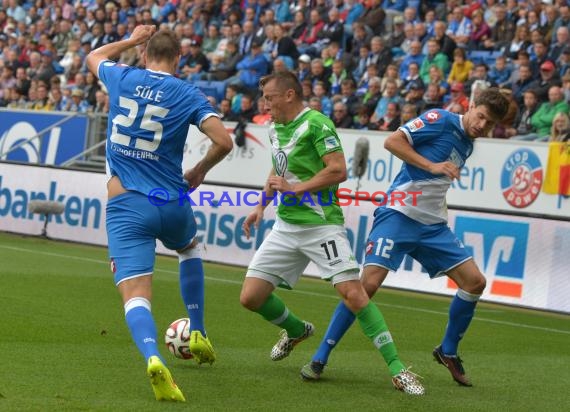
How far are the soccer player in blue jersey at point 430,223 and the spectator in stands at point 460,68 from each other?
37.5 ft

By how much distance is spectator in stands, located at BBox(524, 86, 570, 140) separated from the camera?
17.6 m

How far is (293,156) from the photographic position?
791 cm

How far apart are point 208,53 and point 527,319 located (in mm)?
13869

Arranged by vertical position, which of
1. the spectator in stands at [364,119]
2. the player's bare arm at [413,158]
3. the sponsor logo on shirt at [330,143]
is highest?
the sponsor logo on shirt at [330,143]

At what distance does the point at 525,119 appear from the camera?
1828 centimetres

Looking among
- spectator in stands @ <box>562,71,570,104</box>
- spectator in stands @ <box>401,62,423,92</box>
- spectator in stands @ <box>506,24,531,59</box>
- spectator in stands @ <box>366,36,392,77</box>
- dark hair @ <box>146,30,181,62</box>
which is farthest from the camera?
spectator in stands @ <box>366,36,392,77</box>

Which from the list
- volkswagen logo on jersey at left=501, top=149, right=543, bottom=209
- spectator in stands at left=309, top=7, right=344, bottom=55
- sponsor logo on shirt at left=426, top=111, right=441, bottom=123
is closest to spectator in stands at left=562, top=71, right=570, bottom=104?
volkswagen logo on jersey at left=501, top=149, right=543, bottom=209

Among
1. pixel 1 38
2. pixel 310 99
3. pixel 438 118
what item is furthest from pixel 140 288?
pixel 1 38

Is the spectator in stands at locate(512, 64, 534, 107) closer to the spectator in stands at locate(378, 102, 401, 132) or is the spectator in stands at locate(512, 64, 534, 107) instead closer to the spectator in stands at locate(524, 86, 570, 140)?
the spectator in stands at locate(524, 86, 570, 140)

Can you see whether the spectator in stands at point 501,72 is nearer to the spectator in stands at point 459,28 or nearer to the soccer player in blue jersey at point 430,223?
the spectator in stands at point 459,28

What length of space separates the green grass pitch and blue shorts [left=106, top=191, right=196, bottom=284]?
77cm

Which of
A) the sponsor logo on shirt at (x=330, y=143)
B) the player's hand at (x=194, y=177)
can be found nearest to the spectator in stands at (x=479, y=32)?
the sponsor logo on shirt at (x=330, y=143)

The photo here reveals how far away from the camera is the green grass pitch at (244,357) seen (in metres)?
7.00

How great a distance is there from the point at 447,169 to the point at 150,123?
211cm
